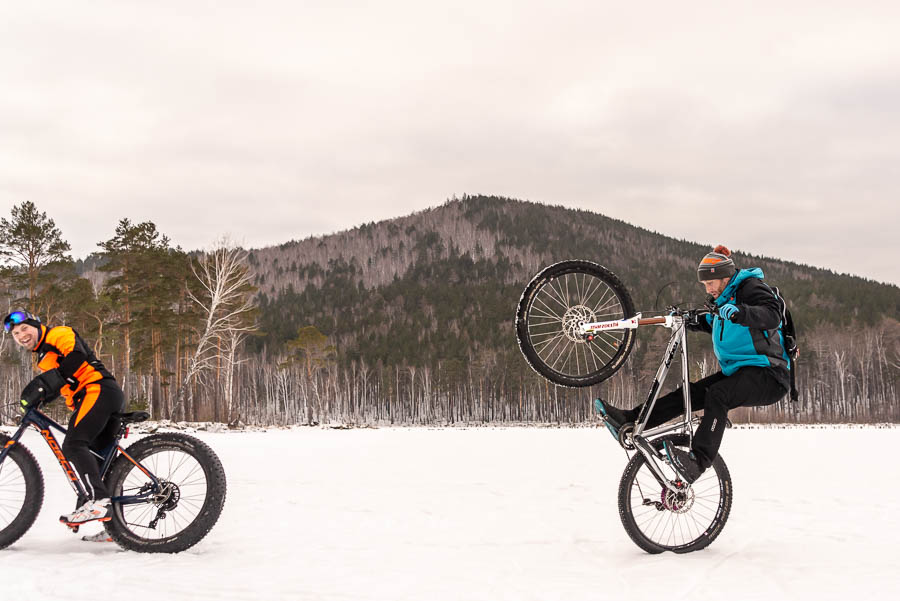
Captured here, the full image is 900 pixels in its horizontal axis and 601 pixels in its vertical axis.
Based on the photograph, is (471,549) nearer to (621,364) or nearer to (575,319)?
(621,364)

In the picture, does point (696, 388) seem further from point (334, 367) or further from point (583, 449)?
point (334, 367)

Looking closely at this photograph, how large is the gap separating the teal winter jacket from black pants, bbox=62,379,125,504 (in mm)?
5783

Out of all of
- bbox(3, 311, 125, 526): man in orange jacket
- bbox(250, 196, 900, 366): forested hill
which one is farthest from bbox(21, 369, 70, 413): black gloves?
bbox(250, 196, 900, 366): forested hill

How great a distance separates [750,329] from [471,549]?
132 inches

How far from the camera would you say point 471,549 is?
608 cm

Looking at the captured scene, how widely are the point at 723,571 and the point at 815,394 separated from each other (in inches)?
3911

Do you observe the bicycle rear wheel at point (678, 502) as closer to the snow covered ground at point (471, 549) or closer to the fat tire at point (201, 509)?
the snow covered ground at point (471, 549)

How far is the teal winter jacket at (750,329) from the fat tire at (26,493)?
263 inches

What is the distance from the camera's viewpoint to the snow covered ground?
15.5 ft

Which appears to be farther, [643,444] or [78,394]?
[78,394]

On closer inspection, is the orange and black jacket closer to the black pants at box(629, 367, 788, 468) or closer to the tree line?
the black pants at box(629, 367, 788, 468)

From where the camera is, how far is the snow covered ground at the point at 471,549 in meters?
4.71

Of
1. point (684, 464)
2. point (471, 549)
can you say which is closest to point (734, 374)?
point (684, 464)

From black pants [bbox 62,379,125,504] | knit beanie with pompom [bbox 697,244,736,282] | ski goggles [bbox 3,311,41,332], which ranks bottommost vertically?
black pants [bbox 62,379,125,504]
